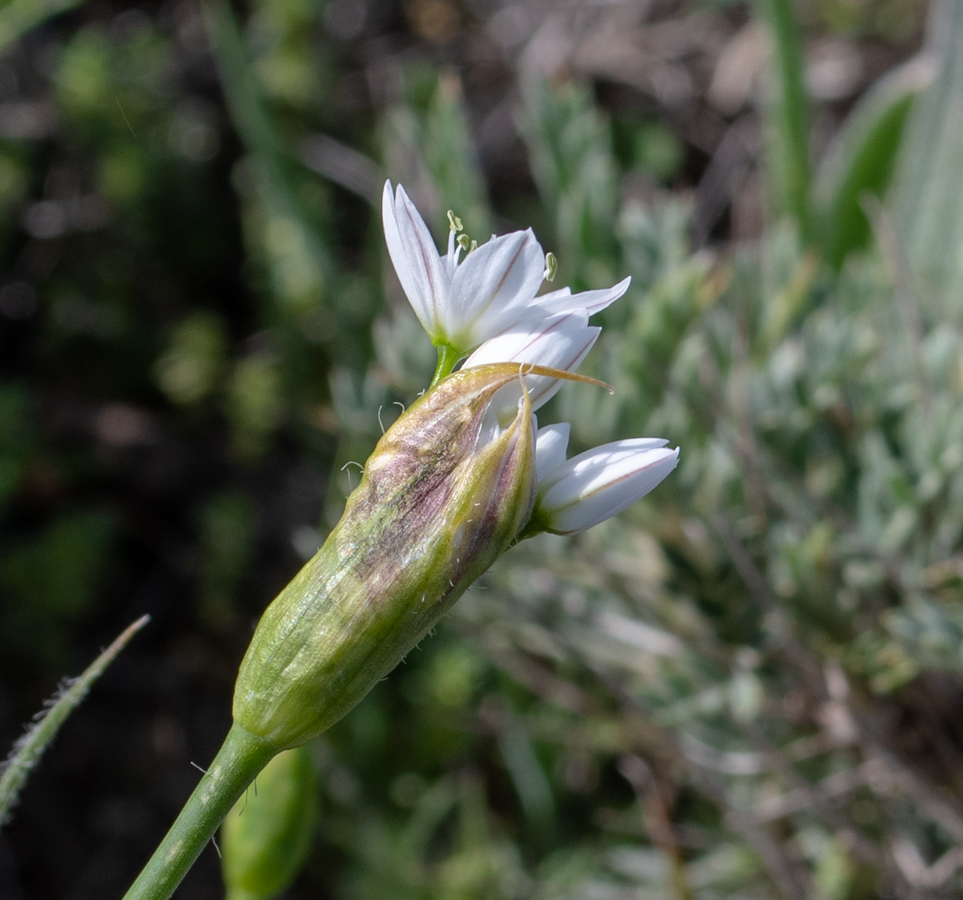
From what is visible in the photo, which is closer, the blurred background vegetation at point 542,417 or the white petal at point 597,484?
the white petal at point 597,484

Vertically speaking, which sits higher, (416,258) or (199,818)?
(416,258)

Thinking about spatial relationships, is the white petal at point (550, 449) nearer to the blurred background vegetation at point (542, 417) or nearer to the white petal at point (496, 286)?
the white petal at point (496, 286)

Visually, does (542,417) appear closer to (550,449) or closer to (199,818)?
(550,449)

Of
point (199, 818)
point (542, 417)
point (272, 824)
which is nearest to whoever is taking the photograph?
point (199, 818)

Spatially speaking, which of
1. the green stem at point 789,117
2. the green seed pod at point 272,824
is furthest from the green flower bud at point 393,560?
the green stem at point 789,117

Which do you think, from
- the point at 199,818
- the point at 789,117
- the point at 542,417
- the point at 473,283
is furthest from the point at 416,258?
the point at 789,117

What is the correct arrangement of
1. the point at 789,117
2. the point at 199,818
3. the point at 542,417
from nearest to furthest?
the point at 199,818 < the point at 542,417 < the point at 789,117

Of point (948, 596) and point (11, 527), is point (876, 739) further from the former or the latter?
point (11, 527)

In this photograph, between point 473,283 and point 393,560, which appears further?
point 473,283
